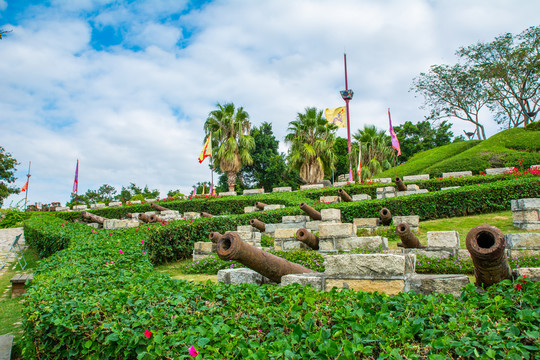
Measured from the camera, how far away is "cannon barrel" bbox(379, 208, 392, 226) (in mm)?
11719

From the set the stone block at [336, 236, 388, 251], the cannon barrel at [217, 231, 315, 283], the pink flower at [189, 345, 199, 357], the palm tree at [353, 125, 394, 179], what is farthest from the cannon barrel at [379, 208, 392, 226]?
the palm tree at [353, 125, 394, 179]

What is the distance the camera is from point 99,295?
4.02 metres

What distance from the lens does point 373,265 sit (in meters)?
4.13

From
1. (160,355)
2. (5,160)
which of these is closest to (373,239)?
(160,355)

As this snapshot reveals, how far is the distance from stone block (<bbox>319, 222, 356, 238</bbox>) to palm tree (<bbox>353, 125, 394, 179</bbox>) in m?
31.3

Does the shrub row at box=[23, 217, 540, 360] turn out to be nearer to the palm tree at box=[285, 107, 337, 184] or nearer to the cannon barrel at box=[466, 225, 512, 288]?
the cannon barrel at box=[466, 225, 512, 288]

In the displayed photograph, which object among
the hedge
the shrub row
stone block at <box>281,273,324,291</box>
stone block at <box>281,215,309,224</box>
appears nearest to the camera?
the shrub row

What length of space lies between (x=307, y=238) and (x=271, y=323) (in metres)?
6.21

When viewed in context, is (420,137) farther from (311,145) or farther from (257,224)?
(257,224)

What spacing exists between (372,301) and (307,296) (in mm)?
561

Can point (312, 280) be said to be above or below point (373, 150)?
below

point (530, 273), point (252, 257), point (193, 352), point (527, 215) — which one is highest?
point (527, 215)

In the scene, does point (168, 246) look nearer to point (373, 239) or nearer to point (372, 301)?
point (373, 239)

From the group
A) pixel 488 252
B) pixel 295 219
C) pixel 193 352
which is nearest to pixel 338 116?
pixel 295 219
